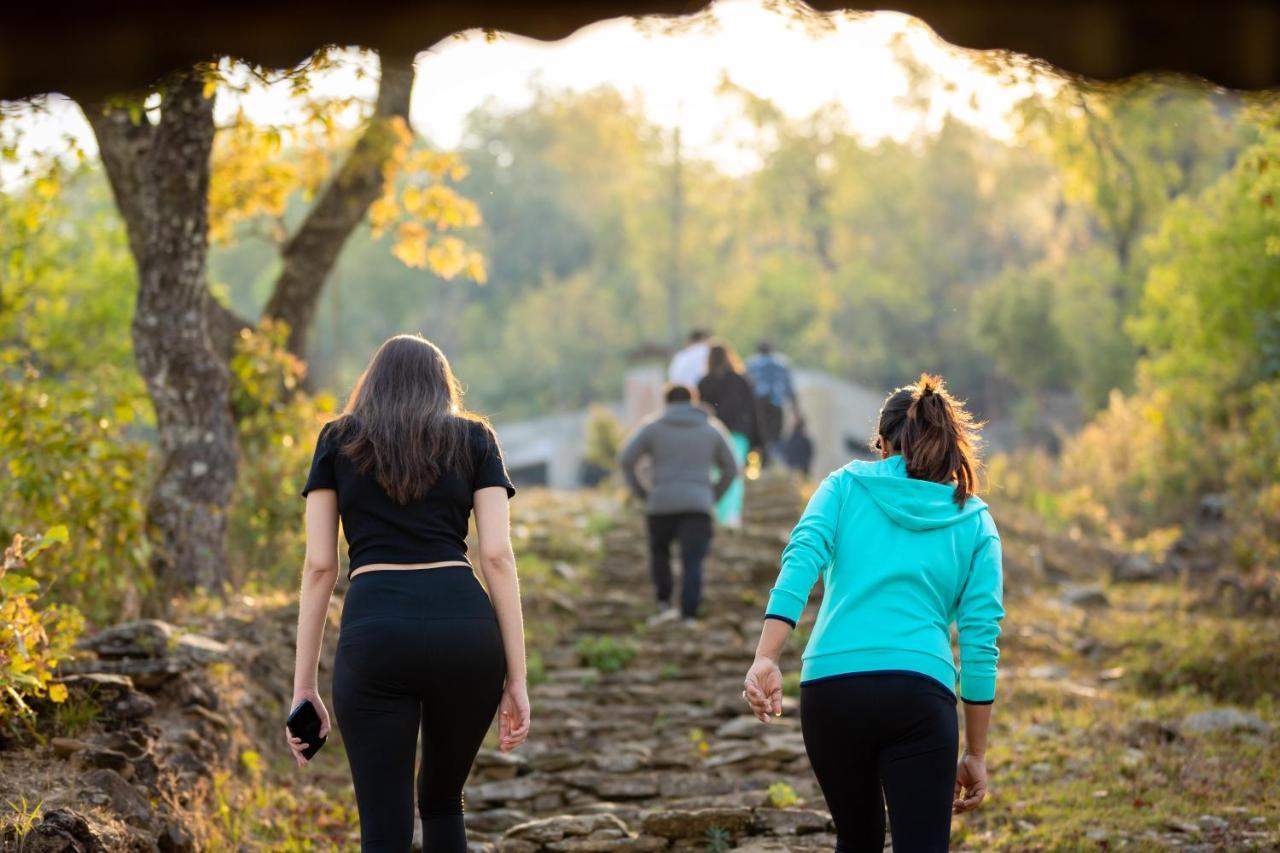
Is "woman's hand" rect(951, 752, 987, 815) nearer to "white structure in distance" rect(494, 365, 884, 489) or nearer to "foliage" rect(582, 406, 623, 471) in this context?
"white structure in distance" rect(494, 365, 884, 489)

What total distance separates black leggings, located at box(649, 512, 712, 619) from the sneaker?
86mm

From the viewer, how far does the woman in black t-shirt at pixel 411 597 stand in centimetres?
439

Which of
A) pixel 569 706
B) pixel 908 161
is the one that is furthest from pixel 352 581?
pixel 908 161

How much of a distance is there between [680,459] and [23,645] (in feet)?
22.6

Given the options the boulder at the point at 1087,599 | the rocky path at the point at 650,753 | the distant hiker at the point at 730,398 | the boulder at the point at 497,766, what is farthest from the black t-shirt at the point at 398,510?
the boulder at the point at 1087,599

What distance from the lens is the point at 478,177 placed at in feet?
240

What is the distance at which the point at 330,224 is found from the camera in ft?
43.0

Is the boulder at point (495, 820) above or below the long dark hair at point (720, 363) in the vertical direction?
below

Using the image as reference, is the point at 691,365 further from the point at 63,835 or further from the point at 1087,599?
the point at 63,835

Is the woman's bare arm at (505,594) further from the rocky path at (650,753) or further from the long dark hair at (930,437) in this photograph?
the rocky path at (650,753)

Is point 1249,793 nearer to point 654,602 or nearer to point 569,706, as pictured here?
point 569,706

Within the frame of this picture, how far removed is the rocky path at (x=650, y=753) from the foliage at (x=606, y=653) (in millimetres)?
11

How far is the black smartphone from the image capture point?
4.67m

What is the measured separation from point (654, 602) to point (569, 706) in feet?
12.0
